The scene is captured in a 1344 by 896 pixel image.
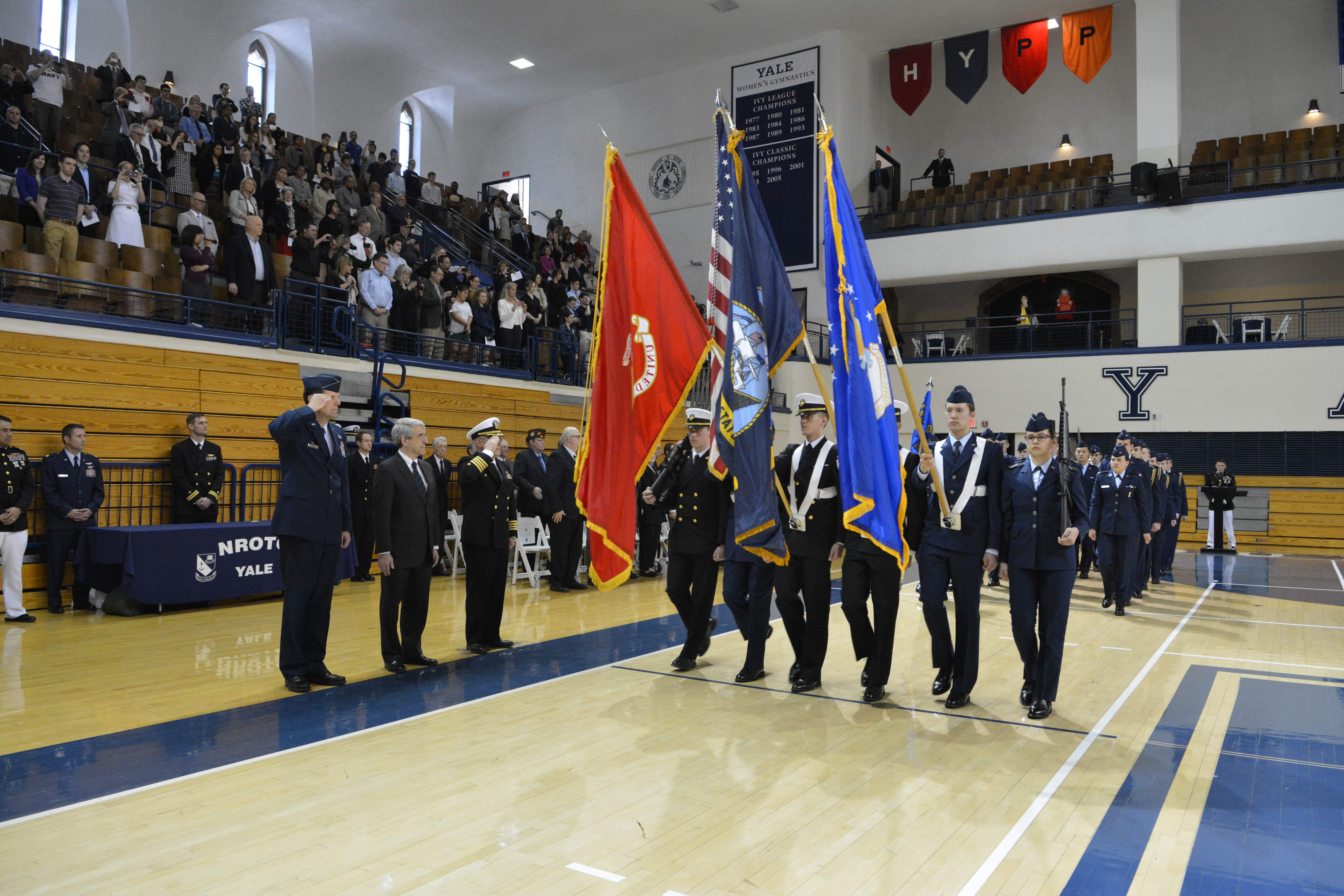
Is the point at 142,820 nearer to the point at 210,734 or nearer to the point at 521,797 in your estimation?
the point at 210,734

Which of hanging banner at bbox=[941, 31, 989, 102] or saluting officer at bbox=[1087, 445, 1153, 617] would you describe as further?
hanging banner at bbox=[941, 31, 989, 102]

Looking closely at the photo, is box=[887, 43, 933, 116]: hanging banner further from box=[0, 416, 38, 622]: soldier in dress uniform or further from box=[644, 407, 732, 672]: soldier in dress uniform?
box=[0, 416, 38, 622]: soldier in dress uniform

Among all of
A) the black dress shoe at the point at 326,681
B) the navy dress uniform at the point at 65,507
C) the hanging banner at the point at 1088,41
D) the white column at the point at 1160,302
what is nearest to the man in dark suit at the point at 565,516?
the navy dress uniform at the point at 65,507

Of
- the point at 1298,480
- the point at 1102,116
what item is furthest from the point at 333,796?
the point at 1102,116

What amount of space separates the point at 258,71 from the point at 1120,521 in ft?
70.7

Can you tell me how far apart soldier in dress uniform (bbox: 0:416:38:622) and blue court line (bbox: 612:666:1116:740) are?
5.64 m

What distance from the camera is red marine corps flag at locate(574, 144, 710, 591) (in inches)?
251

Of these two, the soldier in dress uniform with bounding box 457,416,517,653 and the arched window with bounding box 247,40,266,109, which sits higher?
the arched window with bounding box 247,40,266,109

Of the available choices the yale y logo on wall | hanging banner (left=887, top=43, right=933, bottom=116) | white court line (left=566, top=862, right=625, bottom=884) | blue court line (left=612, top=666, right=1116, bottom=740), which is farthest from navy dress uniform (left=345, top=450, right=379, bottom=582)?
hanging banner (left=887, top=43, right=933, bottom=116)

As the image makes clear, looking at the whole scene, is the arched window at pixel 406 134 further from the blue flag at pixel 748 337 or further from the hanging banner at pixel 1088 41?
the blue flag at pixel 748 337

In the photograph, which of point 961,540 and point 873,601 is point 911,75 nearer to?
point 961,540

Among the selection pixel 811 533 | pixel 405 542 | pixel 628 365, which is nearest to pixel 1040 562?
pixel 811 533

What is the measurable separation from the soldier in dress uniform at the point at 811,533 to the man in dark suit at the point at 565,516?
17.7 ft

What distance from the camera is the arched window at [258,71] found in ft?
71.2
